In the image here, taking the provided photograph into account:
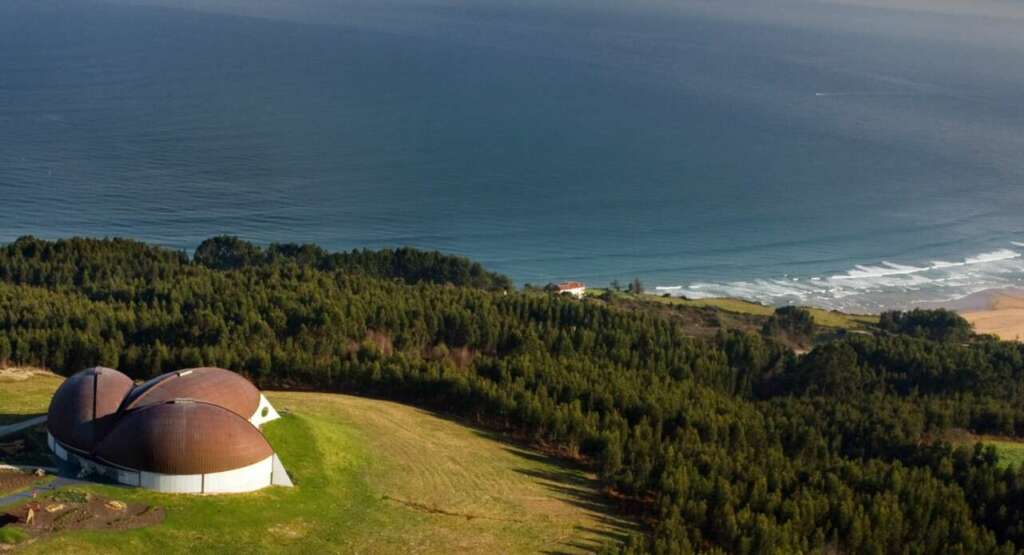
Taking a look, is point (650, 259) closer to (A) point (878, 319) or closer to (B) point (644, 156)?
(A) point (878, 319)

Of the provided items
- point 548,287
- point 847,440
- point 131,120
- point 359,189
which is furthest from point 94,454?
point 131,120

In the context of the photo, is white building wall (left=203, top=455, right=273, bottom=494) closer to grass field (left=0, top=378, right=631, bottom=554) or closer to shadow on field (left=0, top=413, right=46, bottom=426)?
grass field (left=0, top=378, right=631, bottom=554)

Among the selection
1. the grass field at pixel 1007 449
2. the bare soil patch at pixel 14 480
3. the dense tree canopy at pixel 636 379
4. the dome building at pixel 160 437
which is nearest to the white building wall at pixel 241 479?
the dome building at pixel 160 437

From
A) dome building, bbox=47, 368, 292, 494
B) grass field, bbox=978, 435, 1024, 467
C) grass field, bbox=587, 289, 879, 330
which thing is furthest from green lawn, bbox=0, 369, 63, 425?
grass field, bbox=587, 289, 879, 330

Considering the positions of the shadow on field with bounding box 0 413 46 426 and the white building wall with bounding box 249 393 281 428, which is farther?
the shadow on field with bounding box 0 413 46 426

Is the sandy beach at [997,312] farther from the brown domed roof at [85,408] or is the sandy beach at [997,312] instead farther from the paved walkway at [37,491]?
the paved walkway at [37,491]
